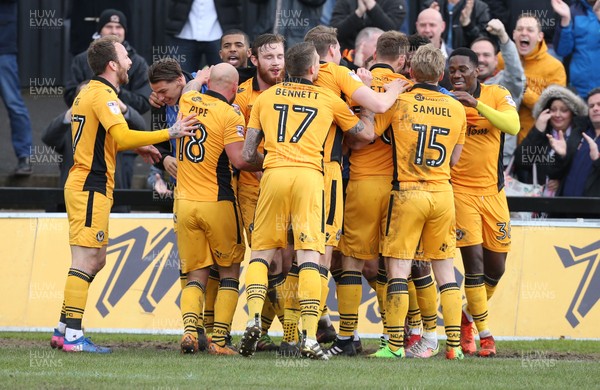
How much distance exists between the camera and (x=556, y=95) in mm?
14016

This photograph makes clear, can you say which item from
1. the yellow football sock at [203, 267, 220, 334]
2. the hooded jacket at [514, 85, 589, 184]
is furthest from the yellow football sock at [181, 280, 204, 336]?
the hooded jacket at [514, 85, 589, 184]

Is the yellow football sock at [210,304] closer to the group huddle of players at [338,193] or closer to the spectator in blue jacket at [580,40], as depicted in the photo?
the group huddle of players at [338,193]

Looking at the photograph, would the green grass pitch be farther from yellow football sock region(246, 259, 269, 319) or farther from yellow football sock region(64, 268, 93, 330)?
yellow football sock region(246, 259, 269, 319)

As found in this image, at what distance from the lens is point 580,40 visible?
1514cm

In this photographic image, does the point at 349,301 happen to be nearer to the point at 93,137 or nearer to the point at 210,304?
the point at 210,304

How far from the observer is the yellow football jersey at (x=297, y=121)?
10062mm

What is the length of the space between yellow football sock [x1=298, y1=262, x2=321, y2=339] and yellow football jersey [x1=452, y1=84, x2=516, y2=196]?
208 centimetres

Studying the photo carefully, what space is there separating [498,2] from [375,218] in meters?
6.36

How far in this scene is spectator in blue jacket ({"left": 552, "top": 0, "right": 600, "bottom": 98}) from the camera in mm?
15039

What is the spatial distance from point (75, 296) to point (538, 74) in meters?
6.95

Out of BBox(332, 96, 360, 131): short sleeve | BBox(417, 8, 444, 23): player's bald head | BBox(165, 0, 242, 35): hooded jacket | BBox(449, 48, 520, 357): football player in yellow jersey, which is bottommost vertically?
BBox(449, 48, 520, 357): football player in yellow jersey

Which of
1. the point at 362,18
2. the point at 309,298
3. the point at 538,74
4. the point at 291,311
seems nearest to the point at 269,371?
the point at 309,298

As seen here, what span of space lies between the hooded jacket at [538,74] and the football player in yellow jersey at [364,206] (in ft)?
13.7

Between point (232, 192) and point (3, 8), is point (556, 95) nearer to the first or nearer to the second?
point (232, 192)
